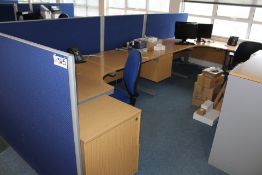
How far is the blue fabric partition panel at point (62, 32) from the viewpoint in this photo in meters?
2.59

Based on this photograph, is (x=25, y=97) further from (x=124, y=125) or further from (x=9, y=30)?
(x=9, y=30)

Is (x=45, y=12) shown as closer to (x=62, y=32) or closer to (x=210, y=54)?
(x=62, y=32)

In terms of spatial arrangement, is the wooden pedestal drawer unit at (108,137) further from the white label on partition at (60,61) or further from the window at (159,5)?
the window at (159,5)

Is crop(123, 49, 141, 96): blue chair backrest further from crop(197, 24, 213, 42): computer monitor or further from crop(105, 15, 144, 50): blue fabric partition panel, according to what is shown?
crop(197, 24, 213, 42): computer monitor

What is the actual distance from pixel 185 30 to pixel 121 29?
1.57 meters

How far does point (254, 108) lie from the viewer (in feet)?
6.36

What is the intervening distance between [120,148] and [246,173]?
1.28 meters

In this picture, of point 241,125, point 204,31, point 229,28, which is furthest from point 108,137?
point 229,28

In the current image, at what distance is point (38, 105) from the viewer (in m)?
1.68

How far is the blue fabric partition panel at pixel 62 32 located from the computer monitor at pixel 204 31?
246 cm

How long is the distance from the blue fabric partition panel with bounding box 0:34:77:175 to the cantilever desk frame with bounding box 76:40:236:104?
406mm

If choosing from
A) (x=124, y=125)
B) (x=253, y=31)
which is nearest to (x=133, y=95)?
(x=124, y=125)

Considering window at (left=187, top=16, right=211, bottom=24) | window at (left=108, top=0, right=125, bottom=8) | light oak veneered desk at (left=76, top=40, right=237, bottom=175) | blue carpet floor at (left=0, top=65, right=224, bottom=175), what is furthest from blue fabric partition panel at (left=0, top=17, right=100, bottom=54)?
window at (left=108, top=0, right=125, bottom=8)

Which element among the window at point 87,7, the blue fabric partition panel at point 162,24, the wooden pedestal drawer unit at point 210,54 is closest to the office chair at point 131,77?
the blue fabric partition panel at point 162,24
